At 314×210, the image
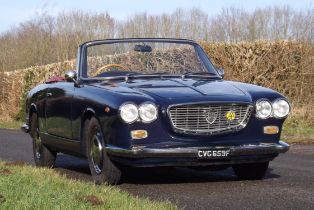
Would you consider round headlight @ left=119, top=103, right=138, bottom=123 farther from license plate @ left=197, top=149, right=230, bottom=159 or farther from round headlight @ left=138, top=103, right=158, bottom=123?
license plate @ left=197, top=149, right=230, bottom=159

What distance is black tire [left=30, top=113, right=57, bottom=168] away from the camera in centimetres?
1105

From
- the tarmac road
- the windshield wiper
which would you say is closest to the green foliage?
the tarmac road

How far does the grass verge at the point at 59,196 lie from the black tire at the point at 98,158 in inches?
15.8

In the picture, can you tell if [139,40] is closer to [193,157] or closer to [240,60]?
[193,157]

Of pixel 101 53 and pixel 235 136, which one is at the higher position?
pixel 101 53

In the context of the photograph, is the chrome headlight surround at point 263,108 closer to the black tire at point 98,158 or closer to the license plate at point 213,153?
the license plate at point 213,153

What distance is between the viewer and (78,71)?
32.5 feet

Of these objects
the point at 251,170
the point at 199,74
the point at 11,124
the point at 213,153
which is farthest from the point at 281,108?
the point at 11,124

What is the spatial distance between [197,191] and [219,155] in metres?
0.47

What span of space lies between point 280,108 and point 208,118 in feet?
2.96

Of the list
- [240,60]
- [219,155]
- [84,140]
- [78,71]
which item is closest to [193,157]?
[219,155]

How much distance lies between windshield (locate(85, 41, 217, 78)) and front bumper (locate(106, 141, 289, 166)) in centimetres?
166

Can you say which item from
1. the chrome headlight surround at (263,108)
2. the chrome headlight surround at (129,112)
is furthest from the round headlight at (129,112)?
the chrome headlight surround at (263,108)

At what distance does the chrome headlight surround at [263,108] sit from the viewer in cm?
855
